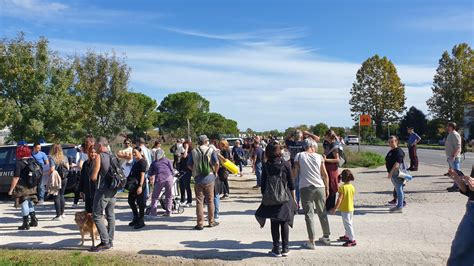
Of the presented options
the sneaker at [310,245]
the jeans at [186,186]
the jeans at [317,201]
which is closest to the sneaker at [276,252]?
the sneaker at [310,245]

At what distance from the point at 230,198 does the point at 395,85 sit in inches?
2217

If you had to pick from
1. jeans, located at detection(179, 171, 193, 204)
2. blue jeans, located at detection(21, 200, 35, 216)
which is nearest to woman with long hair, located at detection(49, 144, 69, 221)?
blue jeans, located at detection(21, 200, 35, 216)

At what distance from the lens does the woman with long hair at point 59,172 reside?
→ 956 centimetres

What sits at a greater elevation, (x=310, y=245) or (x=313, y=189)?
(x=313, y=189)

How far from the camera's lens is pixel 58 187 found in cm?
943

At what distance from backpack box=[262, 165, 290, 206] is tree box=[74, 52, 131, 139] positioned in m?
18.9

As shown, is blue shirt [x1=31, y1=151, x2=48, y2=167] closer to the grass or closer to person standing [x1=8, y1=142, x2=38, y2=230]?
person standing [x1=8, y1=142, x2=38, y2=230]

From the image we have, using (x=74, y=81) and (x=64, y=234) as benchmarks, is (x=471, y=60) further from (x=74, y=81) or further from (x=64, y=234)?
(x=64, y=234)

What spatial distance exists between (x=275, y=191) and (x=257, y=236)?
1533 mm

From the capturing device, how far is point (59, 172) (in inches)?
406

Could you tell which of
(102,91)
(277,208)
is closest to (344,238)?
(277,208)

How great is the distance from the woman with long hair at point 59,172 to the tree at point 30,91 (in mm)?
9151

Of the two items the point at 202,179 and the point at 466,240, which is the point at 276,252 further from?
the point at 466,240

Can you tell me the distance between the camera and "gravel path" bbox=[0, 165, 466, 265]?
6.30 m
